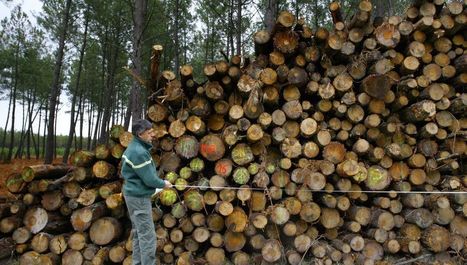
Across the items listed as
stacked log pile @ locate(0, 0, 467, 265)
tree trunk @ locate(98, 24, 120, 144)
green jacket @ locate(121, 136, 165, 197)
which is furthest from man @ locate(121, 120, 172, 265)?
tree trunk @ locate(98, 24, 120, 144)

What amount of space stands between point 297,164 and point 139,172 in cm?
195

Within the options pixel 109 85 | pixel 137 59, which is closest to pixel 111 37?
pixel 109 85

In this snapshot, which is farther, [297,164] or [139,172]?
[297,164]

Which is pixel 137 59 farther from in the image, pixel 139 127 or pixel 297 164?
pixel 297 164

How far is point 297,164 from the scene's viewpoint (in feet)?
14.8

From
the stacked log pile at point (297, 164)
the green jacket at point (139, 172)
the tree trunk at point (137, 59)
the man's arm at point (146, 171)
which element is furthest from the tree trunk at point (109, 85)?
the man's arm at point (146, 171)

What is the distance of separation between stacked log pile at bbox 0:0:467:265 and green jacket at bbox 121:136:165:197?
740mm

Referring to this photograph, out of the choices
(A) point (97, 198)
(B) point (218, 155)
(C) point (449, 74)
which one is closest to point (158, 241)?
(A) point (97, 198)

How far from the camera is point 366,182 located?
14.8ft

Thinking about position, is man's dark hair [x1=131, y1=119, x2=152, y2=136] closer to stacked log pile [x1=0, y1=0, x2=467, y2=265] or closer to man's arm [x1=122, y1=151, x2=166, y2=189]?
Answer: man's arm [x1=122, y1=151, x2=166, y2=189]

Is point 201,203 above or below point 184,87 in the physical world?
below

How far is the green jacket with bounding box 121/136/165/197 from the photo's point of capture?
3.63 metres

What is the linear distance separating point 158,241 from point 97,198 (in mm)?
950

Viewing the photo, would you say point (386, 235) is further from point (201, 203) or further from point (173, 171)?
point (173, 171)
